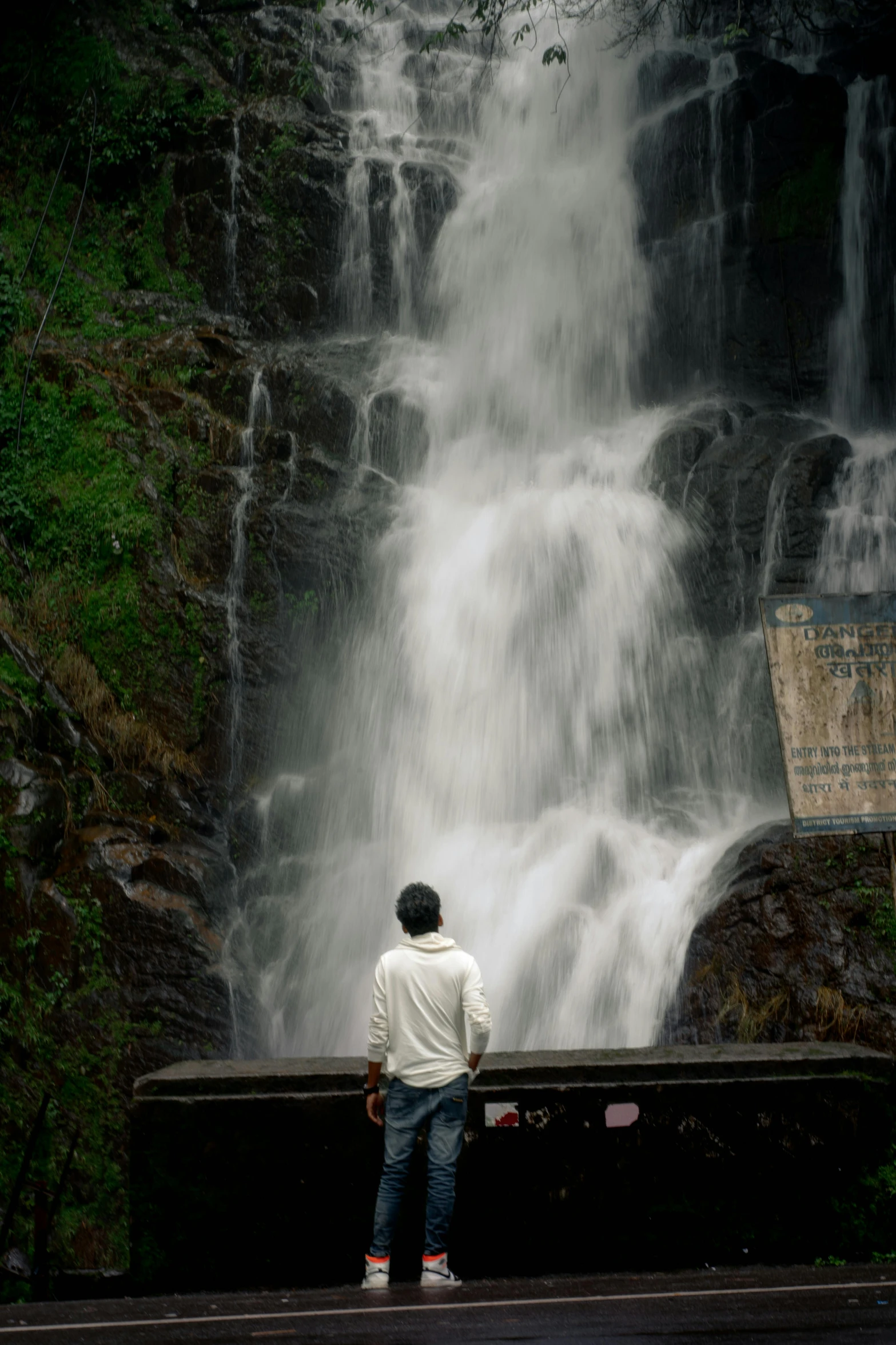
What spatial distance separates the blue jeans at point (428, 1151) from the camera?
4336 millimetres

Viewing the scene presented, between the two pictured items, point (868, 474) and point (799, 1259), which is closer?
point (799, 1259)

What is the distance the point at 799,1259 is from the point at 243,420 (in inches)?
479

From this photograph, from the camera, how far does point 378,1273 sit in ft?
14.4

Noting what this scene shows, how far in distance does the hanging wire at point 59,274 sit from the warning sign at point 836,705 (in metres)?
Result: 10.9

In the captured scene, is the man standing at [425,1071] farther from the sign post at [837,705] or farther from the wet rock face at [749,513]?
the wet rock face at [749,513]

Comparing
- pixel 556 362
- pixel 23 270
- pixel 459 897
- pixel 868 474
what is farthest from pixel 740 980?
pixel 23 270

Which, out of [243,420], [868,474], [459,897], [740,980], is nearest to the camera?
[740,980]

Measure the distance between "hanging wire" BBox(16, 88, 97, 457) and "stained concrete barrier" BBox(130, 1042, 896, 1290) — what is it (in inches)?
425

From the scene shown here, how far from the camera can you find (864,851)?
820 centimetres

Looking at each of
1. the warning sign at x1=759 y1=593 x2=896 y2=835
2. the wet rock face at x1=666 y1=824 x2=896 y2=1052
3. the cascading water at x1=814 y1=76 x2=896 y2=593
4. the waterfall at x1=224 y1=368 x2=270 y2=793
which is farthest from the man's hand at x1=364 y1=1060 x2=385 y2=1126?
the cascading water at x1=814 y1=76 x2=896 y2=593

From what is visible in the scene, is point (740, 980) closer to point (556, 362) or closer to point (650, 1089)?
point (650, 1089)

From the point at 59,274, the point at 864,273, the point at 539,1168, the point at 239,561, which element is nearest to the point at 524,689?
the point at 239,561

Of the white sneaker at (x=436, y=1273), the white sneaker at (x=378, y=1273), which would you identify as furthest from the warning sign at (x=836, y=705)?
the white sneaker at (x=378, y=1273)

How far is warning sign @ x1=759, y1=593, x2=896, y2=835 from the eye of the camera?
5.12 m
